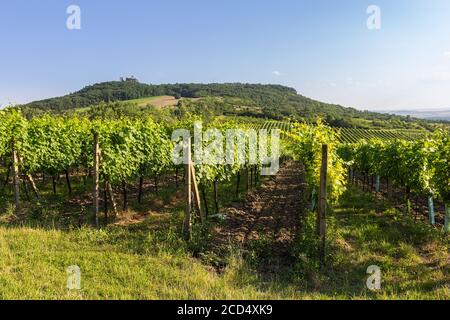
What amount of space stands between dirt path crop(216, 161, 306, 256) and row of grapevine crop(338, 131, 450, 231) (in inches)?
119

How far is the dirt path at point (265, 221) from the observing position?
9.51 m

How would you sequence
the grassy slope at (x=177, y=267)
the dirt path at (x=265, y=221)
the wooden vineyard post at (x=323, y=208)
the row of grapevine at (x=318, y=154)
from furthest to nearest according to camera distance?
the row of grapevine at (x=318, y=154) < the dirt path at (x=265, y=221) < the wooden vineyard post at (x=323, y=208) < the grassy slope at (x=177, y=267)

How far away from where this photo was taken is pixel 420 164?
1290 cm

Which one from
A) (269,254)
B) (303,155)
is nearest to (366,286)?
(269,254)

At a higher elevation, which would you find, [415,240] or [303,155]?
[303,155]

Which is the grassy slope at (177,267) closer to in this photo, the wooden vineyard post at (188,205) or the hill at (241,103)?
the wooden vineyard post at (188,205)

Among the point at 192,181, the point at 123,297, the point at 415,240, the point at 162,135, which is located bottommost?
the point at 415,240

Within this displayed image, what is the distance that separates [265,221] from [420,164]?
6.51 metres

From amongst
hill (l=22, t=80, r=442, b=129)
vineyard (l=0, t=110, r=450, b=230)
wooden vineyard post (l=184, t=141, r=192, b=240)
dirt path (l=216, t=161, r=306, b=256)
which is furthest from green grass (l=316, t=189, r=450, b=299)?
hill (l=22, t=80, r=442, b=129)

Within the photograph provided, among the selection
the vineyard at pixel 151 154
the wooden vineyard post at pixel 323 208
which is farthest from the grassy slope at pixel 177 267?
the vineyard at pixel 151 154

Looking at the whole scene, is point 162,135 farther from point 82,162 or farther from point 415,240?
point 415,240

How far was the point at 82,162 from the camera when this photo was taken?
16.7 meters

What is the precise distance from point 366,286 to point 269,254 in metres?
2.46

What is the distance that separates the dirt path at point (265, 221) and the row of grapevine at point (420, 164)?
9.91 feet
